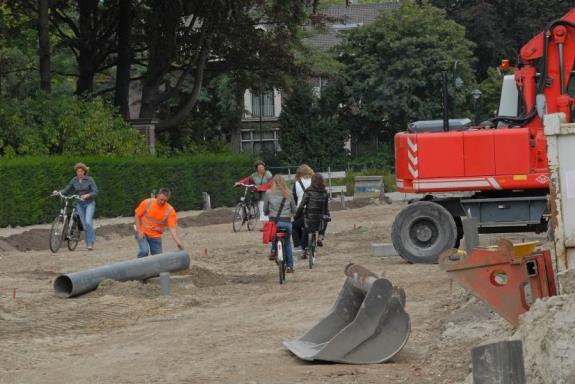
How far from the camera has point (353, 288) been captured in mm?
12406

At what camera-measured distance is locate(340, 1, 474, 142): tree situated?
6725 centimetres

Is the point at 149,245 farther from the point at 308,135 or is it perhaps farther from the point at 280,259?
the point at 308,135

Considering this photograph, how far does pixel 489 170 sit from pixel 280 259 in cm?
394

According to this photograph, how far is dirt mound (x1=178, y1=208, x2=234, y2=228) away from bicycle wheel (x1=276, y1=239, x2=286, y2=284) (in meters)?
16.7

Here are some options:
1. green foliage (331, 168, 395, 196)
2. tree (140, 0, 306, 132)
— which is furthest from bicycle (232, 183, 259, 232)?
green foliage (331, 168, 395, 196)

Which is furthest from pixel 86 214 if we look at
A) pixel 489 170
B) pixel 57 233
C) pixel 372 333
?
pixel 372 333

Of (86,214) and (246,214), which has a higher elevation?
(86,214)

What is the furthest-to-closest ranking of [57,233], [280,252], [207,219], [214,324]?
[207,219]
[57,233]
[280,252]
[214,324]

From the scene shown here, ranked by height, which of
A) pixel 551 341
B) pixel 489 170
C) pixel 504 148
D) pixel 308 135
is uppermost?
pixel 308 135

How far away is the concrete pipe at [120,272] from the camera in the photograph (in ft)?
56.7

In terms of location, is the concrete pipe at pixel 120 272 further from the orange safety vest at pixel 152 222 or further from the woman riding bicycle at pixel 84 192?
the woman riding bicycle at pixel 84 192

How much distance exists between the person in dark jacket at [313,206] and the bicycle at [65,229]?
239 inches

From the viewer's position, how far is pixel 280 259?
61.1ft

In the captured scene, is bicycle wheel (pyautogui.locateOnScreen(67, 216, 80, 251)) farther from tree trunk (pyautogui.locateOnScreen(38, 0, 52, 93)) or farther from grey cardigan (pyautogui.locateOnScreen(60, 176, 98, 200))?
Answer: tree trunk (pyautogui.locateOnScreen(38, 0, 52, 93))
